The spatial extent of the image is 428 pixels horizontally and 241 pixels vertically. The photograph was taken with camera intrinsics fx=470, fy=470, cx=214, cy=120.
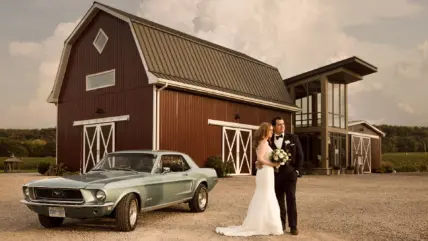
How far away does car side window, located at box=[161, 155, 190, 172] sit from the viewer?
9.35m

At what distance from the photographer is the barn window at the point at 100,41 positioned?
21.1 meters

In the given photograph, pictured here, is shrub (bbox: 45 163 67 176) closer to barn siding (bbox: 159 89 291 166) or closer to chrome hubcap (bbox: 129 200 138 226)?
barn siding (bbox: 159 89 291 166)

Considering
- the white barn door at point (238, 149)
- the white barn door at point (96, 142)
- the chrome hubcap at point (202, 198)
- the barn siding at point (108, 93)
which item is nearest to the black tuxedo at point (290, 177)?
the chrome hubcap at point (202, 198)

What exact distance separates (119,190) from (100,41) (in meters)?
15.2

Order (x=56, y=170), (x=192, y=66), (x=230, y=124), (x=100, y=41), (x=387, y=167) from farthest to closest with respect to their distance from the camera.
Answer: (x=387, y=167), (x=230, y=124), (x=56, y=170), (x=100, y=41), (x=192, y=66)

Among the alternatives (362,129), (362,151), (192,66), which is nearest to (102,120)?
(192,66)

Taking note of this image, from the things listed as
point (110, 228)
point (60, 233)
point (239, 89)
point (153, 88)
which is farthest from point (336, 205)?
point (239, 89)

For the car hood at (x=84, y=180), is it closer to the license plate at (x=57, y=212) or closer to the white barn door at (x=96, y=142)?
the license plate at (x=57, y=212)

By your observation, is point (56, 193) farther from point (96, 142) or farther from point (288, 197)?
point (96, 142)

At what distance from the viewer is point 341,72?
26.9m

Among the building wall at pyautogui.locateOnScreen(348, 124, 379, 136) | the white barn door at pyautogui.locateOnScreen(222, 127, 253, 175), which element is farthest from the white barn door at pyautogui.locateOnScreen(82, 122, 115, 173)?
the building wall at pyautogui.locateOnScreen(348, 124, 379, 136)

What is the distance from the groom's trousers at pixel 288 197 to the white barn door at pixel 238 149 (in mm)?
13920

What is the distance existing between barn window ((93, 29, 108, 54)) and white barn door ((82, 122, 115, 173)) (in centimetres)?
352

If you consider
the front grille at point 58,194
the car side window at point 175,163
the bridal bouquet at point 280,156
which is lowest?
the front grille at point 58,194
